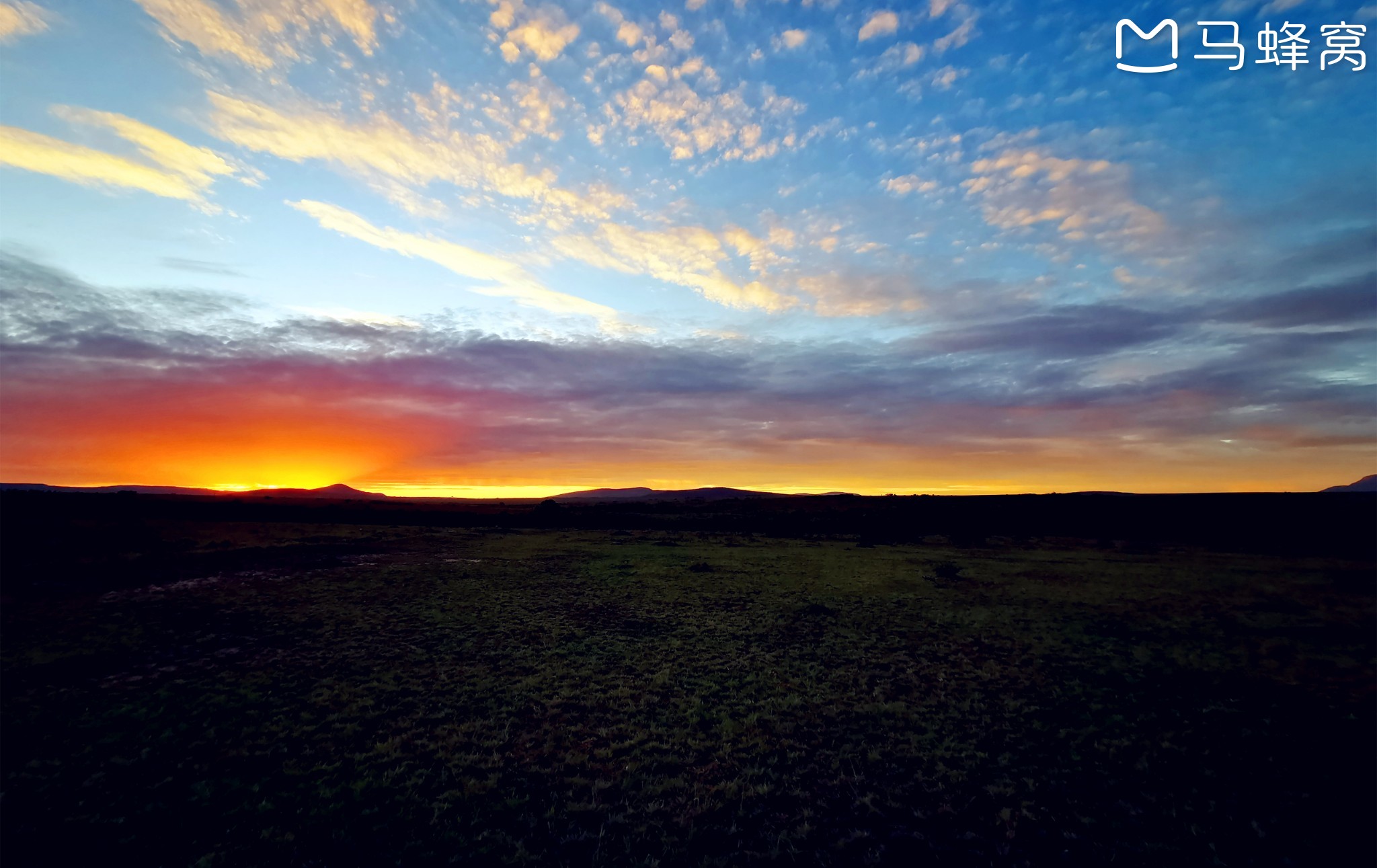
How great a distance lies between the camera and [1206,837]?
8.63 meters

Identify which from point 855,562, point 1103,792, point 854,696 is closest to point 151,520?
point 855,562

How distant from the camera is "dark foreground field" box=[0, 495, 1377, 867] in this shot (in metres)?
8.49

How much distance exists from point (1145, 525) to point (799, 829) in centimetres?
7197

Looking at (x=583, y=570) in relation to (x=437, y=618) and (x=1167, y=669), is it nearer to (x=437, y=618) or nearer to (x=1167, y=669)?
(x=437, y=618)

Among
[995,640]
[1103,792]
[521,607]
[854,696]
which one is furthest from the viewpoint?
[521,607]

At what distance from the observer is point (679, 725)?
1254 centimetres

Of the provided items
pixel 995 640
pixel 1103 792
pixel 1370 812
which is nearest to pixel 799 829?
pixel 1103 792

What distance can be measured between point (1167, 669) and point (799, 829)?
1488 cm

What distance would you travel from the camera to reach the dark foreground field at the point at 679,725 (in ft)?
27.9

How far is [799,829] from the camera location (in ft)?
28.6

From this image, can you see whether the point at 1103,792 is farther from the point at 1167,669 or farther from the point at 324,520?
the point at 324,520

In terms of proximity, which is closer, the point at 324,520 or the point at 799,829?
the point at 799,829

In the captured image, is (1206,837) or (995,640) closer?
(1206,837)

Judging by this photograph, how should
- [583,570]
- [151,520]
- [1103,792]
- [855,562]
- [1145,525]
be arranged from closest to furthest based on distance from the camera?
[1103,792] < [583,570] < [855,562] < [151,520] < [1145,525]
